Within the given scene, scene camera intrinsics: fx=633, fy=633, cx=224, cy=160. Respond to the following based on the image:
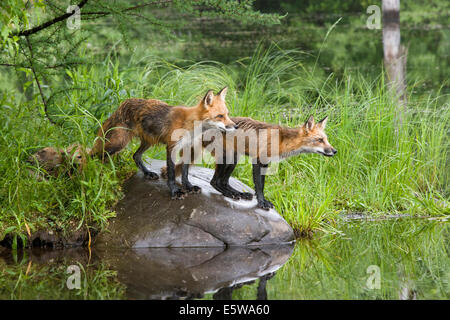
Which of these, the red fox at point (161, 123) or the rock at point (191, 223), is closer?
the red fox at point (161, 123)

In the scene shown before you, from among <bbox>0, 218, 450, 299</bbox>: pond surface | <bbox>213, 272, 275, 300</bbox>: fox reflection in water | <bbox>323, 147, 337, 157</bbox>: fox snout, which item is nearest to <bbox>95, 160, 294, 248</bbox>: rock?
<bbox>0, 218, 450, 299</bbox>: pond surface

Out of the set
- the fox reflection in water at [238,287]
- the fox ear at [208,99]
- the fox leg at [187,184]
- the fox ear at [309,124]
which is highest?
the fox ear at [208,99]

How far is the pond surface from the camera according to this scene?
15.7 feet

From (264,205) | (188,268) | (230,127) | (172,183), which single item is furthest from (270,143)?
(188,268)

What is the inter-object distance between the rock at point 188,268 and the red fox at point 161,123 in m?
0.73

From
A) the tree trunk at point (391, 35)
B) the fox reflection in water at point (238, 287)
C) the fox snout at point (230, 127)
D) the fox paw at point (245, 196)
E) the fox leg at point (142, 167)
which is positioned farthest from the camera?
the tree trunk at point (391, 35)

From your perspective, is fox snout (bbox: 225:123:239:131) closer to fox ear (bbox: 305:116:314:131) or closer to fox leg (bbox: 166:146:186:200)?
fox leg (bbox: 166:146:186:200)

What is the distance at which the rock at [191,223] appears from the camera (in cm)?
613

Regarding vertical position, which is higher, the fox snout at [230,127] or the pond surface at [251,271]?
the fox snout at [230,127]

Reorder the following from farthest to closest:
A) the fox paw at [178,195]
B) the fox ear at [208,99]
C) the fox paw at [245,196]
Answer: the fox paw at [245,196] → the fox paw at [178,195] → the fox ear at [208,99]

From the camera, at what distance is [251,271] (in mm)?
5379

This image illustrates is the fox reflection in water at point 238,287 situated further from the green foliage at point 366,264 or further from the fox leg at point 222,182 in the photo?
the fox leg at point 222,182

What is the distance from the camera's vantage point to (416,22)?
2094cm

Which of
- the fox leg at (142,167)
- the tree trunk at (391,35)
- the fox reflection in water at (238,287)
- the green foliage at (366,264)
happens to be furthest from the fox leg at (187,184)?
the tree trunk at (391,35)
